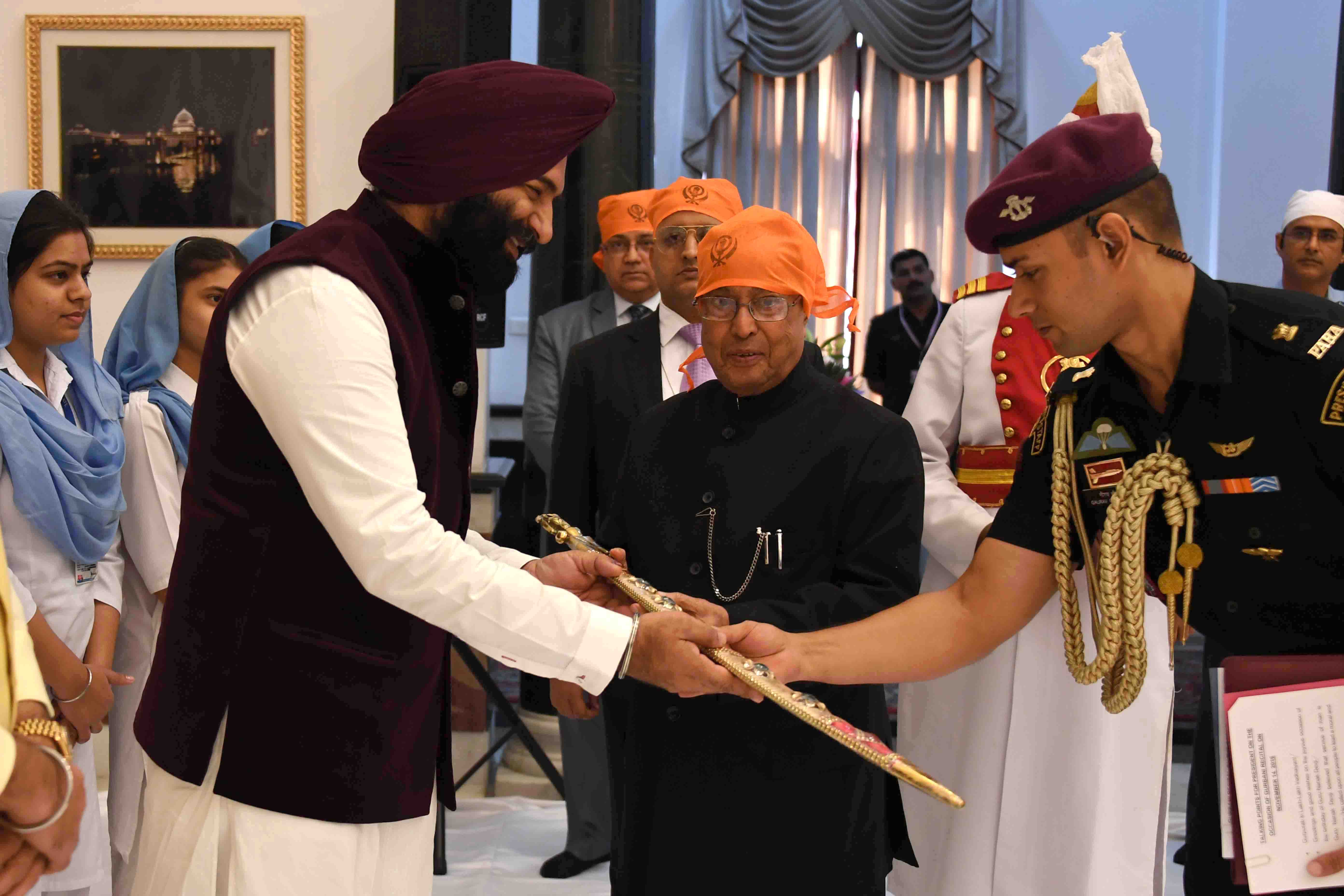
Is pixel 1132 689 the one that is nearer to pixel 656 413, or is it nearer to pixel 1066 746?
pixel 1066 746

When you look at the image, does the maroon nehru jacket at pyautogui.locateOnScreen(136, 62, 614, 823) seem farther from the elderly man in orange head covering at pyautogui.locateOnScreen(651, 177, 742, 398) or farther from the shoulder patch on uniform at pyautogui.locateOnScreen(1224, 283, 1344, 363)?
the elderly man in orange head covering at pyautogui.locateOnScreen(651, 177, 742, 398)

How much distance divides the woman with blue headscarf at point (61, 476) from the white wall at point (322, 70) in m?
1.43

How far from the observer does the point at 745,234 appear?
7.13 feet

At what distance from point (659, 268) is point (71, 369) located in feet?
4.50

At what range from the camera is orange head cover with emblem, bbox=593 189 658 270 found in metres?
3.67

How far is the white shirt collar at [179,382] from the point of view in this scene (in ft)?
9.58

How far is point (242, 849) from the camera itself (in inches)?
58.5

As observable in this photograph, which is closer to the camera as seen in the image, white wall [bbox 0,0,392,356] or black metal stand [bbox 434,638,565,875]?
black metal stand [bbox 434,638,565,875]

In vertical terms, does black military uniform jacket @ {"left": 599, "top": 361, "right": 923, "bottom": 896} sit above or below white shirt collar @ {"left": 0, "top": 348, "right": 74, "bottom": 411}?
below

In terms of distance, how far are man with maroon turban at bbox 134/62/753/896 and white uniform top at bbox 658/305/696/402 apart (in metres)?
1.40

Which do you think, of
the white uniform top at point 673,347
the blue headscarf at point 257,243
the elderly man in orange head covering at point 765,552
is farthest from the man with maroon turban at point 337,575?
the blue headscarf at point 257,243

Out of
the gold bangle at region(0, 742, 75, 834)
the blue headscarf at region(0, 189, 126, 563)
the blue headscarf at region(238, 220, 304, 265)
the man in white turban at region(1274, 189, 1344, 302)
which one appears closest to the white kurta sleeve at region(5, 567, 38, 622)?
the blue headscarf at region(0, 189, 126, 563)

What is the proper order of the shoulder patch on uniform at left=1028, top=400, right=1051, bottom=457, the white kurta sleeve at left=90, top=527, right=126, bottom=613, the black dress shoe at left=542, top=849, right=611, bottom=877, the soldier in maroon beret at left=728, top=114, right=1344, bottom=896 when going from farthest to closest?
the black dress shoe at left=542, top=849, right=611, bottom=877 < the white kurta sleeve at left=90, top=527, right=126, bottom=613 < the shoulder patch on uniform at left=1028, top=400, right=1051, bottom=457 < the soldier in maroon beret at left=728, top=114, right=1344, bottom=896

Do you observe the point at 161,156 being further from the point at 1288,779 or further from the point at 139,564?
the point at 1288,779
